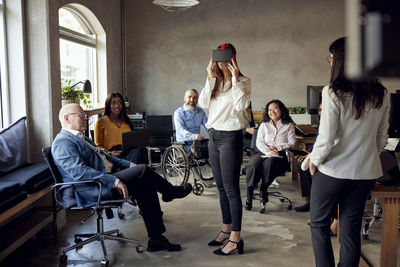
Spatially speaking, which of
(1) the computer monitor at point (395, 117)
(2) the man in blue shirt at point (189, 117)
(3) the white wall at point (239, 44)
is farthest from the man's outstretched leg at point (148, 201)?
(3) the white wall at point (239, 44)

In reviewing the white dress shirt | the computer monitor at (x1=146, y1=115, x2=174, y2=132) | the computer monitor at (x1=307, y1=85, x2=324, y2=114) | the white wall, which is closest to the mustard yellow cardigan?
the computer monitor at (x1=146, y1=115, x2=174, y2=132)

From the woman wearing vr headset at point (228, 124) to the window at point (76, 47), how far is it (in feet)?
9.62

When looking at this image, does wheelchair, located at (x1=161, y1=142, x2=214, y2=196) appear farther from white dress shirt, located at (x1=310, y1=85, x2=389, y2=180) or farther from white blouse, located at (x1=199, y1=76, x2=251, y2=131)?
white dress shirt, located at (x1=310, y1=85, x2=389, y2=180)

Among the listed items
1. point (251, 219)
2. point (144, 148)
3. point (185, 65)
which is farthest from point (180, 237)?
point (185, 65)

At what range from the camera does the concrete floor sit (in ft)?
10.7

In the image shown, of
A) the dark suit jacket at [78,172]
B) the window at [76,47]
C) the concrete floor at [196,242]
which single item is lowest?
the concrete floor at [196,242]

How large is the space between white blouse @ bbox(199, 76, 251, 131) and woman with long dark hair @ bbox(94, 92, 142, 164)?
5.02 feet

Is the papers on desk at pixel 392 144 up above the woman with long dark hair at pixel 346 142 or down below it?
below

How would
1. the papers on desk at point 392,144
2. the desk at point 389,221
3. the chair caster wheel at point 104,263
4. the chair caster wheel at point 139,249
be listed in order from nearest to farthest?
the desk at point 389,221 → the chair caster wheel at point 104,263 → the chair caster wheel at point 139,249 → the papers on desk at point 392,144

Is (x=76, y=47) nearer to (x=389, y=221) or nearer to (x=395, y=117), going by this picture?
(x=395, y=117)

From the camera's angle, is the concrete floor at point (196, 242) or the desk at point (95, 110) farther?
the desk at point (95, 110)

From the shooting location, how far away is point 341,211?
91.4 inches

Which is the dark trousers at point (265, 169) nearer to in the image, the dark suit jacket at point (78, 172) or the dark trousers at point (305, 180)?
the dark trousers at point (305, 180)

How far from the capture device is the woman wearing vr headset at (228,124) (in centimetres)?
316
